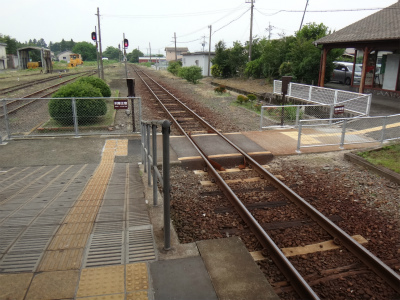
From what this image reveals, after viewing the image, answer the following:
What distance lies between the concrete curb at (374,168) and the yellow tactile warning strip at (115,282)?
601 cm

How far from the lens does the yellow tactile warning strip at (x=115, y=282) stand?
3076 millimetres

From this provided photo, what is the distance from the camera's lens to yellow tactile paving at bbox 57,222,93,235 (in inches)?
168

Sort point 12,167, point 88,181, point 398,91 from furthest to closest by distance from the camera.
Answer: point 398,91 → point 12,167 → point 88,181

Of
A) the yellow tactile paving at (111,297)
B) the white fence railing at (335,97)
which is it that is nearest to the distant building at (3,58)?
the white fence railing at (335,97)

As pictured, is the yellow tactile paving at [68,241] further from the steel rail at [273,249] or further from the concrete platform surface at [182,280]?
the steel rail at [273,249]

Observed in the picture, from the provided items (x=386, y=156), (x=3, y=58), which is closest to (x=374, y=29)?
(x=386, y=156)

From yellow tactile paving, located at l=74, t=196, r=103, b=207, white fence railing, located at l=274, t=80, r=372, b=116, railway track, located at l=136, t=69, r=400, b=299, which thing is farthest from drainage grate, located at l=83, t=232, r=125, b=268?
white fence railing, located at l=274, t=80, r=372, b=116

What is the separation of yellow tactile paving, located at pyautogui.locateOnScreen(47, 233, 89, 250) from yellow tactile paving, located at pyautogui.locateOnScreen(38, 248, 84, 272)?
9 centimetres

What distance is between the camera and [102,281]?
10.7 ft

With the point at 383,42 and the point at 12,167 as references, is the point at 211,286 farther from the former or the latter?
the point at 383,42

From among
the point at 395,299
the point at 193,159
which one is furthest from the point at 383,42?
the point at 395,299

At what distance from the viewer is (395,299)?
3.64 meters

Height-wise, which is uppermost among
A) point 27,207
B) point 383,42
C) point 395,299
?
point 383,42

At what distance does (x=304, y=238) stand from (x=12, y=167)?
6.63 meters
